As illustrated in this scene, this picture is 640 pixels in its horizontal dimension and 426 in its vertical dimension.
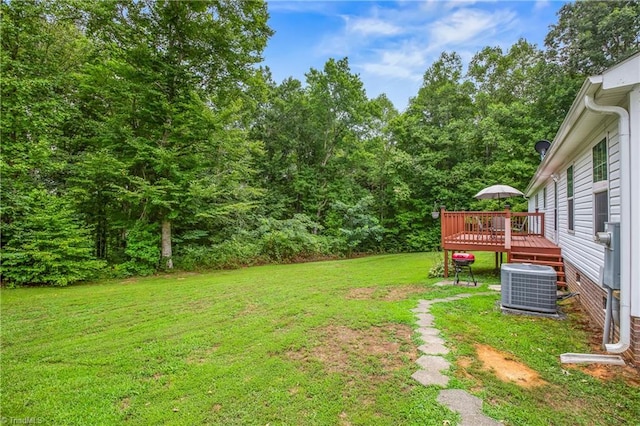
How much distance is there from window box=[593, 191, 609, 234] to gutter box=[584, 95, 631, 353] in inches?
39.1

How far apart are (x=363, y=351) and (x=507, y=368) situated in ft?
4.99

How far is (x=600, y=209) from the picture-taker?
13.9ft

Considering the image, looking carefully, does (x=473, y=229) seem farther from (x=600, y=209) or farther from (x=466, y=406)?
(x=466, y=406)

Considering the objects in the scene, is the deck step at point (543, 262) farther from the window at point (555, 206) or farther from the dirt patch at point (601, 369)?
the dirt patch at point (601, 369)

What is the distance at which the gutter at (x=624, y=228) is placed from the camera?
9.84ft

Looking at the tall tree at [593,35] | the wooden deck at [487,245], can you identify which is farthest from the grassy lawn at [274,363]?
the tall tree at [593,35]

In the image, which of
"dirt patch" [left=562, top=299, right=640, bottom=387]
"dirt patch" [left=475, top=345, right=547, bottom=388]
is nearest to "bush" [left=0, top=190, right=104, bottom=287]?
"dirt patch" [left=475, top=345, right=547, bottom=388]

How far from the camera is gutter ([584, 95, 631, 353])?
3.00 m

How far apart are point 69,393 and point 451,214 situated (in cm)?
812

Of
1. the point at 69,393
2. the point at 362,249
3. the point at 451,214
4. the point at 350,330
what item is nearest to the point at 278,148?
the point at 362,249

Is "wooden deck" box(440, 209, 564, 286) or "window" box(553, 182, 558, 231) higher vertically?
"window" box(553, 182, 558, 231)

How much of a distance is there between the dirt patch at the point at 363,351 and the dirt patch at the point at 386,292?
1.72m

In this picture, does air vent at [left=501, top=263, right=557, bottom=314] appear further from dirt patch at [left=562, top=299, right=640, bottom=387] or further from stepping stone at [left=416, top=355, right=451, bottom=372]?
stepping stone at [left=416, top=355, right=451, bottom=372]

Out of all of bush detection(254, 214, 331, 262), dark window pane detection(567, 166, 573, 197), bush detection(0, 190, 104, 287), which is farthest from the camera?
bush detection(254, 214, 331, 262)
